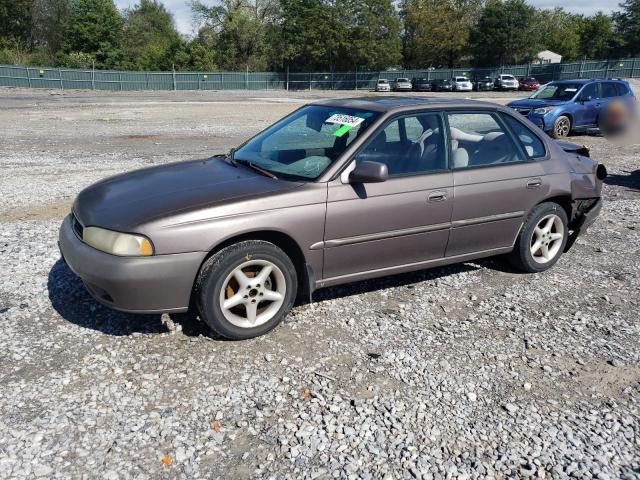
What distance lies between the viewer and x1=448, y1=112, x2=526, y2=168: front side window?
464cm

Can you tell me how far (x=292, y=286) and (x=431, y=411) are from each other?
1.31 m

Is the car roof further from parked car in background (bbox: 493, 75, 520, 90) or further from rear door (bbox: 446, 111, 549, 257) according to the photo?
parked car in background (bbox: 493, 75, 520, 90)

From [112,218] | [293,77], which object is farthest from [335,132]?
[293,77]

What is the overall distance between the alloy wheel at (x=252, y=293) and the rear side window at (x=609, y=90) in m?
14.8

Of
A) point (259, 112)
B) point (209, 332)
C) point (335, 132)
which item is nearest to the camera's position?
point (209, 332)

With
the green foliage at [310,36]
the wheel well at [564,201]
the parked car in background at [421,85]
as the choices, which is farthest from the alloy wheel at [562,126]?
the green foliage at [310,36]

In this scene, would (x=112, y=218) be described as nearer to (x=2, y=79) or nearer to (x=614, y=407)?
(x=614, y=407)

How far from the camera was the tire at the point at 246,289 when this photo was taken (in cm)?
359

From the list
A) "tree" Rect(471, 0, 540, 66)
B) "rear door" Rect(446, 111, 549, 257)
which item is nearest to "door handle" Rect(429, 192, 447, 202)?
"rear door" Rect(446, 111, 549, 257)

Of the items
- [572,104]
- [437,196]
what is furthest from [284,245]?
[572,104]

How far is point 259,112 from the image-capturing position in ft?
79.8

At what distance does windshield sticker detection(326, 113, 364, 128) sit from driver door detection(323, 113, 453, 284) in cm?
21

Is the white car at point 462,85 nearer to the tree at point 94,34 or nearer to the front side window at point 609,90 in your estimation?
the front side window at point 609,90

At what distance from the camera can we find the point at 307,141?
179 inches
